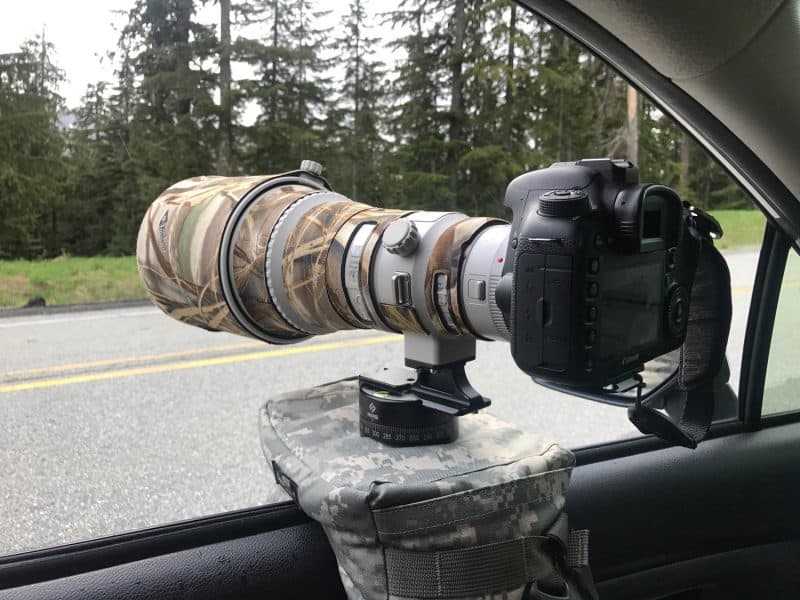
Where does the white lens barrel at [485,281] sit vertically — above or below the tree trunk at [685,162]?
below

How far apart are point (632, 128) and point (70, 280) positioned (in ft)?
3.83

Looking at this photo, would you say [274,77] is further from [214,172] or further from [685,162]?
[685,162]

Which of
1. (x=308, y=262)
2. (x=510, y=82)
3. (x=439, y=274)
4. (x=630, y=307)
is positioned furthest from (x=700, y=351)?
(x=510, y=82)

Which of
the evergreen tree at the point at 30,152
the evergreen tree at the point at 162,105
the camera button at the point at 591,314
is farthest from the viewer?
the evergreen tree at the point at 162,105

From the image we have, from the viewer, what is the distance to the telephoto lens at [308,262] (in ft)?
3.19

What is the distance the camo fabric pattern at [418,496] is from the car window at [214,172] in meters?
0.17

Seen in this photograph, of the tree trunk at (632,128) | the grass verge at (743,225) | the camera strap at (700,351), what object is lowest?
the camera strap at (700,351)

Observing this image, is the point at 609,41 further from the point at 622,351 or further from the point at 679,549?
the point at 679,549

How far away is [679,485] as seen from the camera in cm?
155

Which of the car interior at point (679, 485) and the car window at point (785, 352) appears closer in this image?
the car interior at point (679, 485)

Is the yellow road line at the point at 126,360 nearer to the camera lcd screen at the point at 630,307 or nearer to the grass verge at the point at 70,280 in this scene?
the grass verge at the point at 70,280

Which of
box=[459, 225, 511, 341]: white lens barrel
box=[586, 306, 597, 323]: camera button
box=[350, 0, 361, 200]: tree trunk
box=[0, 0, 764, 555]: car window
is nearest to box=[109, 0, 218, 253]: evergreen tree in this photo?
box=[0, 0, 764, 555]: car window

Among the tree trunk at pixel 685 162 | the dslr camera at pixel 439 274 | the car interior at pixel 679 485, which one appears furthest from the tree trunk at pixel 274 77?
the tree trunk at pixel 685 162

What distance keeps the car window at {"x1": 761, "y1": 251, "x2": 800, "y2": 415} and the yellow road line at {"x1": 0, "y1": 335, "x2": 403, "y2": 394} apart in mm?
817
